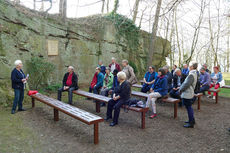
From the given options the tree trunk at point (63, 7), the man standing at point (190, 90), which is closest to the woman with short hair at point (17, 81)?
the man standing at point (190, 90)

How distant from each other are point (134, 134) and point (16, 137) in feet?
8.63

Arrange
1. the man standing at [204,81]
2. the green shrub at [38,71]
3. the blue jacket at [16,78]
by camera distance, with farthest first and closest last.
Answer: the green shrub at [38,71] < the man standing at [204,81] < the blue jacket at [16,78]

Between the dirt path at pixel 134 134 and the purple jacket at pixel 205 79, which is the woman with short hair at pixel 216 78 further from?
the dirt path at pixel 134 134

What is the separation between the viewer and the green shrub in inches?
317

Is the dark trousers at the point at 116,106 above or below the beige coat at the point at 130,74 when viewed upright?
below

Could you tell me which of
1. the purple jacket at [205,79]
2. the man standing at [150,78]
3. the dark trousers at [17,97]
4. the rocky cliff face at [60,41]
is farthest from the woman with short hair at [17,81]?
the purple jacket at [205,79]

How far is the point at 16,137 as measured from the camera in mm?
3930

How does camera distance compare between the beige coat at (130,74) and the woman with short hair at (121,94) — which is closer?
the woman with short hair at (121,94)

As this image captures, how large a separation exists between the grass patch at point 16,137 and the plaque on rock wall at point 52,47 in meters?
4.43

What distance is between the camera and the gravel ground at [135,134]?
140 inches

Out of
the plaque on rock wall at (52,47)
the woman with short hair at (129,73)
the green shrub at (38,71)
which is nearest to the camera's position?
the woman with short hair at (129,73)

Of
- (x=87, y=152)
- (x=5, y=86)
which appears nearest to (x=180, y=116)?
(x=87, y=152)

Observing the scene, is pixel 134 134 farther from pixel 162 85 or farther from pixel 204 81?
pixel 204 81

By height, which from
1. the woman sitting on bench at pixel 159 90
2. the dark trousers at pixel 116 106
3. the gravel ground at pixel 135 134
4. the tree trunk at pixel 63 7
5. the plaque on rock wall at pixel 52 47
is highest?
the tree trunk at pixel 63 7
